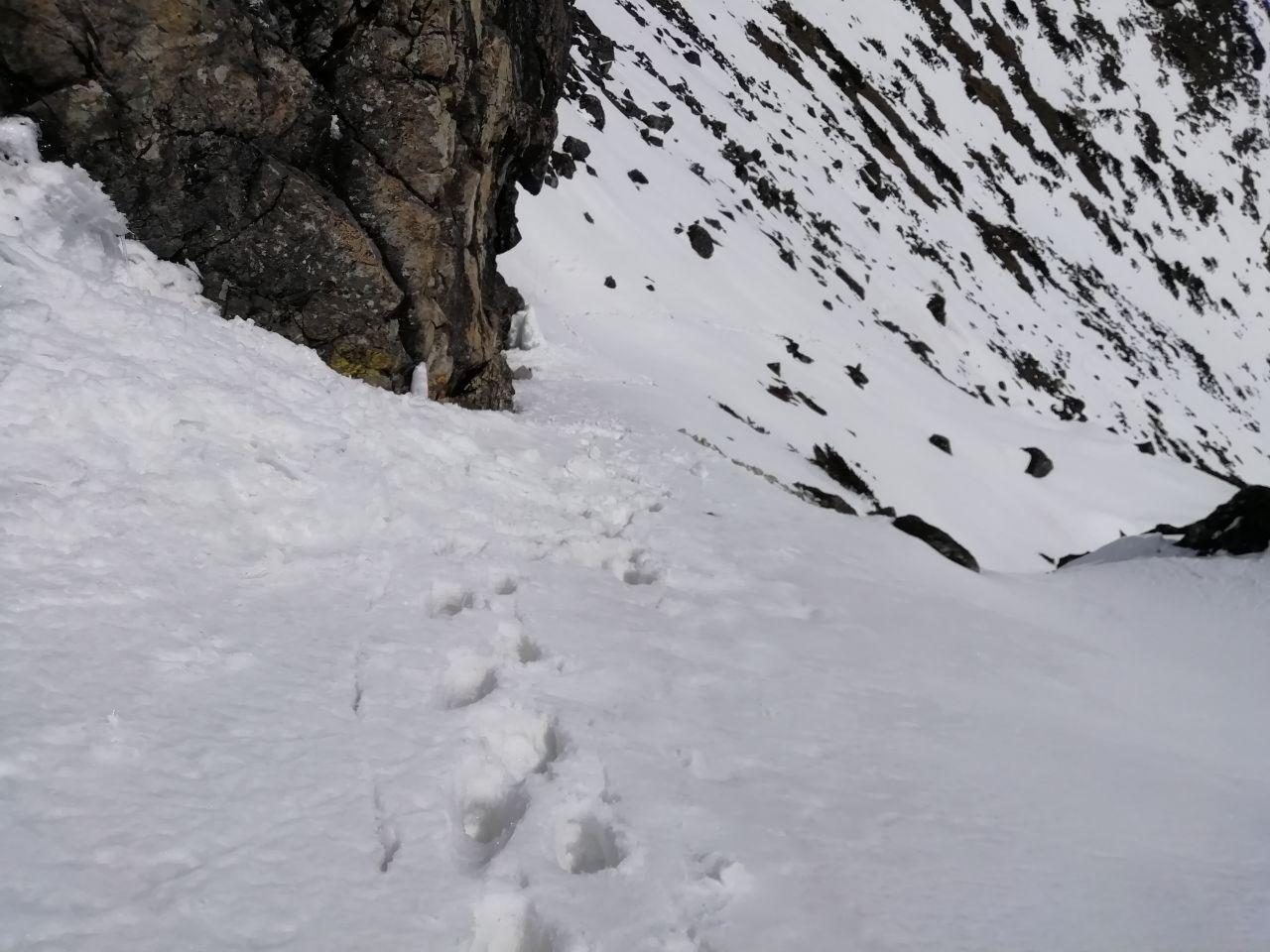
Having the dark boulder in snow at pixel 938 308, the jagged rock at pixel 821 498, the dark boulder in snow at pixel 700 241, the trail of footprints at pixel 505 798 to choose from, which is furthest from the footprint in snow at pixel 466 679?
the dark boulder in snow at pixel 938 308

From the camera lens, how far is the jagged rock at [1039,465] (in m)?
27.2

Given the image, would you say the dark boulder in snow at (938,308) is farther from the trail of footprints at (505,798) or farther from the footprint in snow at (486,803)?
the footprint in snow at (486,803)

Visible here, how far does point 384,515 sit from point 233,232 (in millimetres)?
4076

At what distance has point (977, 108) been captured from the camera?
214 ft

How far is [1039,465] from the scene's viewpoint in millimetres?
→ 27203

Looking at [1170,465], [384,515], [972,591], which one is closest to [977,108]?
[1170,465]

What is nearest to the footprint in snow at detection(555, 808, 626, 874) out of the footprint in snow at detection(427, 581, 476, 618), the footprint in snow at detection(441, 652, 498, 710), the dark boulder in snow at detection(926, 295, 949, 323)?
the footprint in snow at detection(441, 652, 498, 710)

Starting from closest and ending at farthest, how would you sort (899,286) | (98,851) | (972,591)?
(98,851)
(972,591)
(899,286)

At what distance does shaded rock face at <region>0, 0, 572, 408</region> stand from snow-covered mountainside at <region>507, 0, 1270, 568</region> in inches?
256

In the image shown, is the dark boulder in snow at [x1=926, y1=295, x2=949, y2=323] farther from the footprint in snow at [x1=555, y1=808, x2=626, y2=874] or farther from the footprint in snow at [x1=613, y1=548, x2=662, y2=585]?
the footprint in snow at [x1=555, y1=808, x2=626, y2=874]

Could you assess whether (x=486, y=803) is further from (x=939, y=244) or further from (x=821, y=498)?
(x=939, y=244)

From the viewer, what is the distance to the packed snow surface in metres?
3.34

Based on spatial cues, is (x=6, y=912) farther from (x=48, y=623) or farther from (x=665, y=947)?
(x=665, y=947)

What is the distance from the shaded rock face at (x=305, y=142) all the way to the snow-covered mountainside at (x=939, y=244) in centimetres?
650
